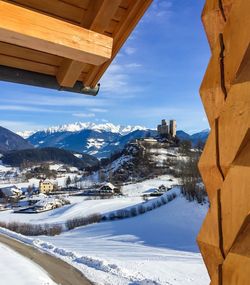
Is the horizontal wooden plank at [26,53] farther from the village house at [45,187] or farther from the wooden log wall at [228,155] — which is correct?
the village house at [45,187]

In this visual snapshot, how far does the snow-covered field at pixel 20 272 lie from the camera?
11.3 metres

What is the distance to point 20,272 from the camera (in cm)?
1242

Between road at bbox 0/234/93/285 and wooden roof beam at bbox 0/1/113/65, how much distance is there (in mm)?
9834

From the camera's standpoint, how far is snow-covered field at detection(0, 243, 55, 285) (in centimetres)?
1127

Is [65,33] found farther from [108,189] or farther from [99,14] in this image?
[108,189]

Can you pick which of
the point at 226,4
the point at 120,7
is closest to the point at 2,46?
the point at 120,7

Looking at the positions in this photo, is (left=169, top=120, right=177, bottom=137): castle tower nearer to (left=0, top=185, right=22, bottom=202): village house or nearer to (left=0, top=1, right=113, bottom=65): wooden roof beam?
(left=0, top=185, right=22, bottom=202): village house

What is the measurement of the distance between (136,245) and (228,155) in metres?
25.0

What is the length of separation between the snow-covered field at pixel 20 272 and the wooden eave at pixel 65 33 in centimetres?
931

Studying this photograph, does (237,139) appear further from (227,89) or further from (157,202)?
(157,202)

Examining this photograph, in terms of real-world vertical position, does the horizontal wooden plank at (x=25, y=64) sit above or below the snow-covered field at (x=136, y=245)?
above

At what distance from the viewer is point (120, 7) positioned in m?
2.73

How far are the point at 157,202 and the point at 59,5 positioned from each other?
4555cm

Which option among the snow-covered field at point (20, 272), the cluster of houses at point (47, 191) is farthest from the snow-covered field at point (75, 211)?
the snow-covered field at point (20, 272)
